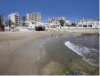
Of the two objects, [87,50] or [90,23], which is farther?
[90,23]

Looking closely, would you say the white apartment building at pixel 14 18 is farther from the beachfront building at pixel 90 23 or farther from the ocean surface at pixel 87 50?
the ocean surface at pixel 87 50

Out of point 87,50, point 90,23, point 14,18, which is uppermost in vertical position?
point 14,18

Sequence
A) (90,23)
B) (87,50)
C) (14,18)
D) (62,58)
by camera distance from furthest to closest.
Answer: (14,18)
(90,23)
(87,50)
(62,58)

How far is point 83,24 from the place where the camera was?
80.1 meters

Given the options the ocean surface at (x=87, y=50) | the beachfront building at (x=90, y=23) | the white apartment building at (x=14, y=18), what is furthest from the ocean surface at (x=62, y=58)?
the white apartment building at (x=14, y=18)

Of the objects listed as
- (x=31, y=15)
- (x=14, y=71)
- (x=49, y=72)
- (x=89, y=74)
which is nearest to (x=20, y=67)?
(x=14, y=71)

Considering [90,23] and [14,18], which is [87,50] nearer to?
[90,23]

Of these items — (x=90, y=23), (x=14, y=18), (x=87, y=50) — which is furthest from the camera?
(x=14, y=18)

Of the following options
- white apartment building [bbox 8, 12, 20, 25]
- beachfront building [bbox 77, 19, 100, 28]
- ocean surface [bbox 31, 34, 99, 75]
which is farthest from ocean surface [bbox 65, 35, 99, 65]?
white apartment building [bbox 8, 12, 20, 25]

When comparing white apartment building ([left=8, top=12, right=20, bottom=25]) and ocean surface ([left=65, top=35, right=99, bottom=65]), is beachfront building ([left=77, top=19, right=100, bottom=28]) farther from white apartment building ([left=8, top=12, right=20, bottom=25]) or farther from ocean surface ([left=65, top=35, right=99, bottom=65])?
ocean surface ([left=65, top=35, right=99, bottom=65])

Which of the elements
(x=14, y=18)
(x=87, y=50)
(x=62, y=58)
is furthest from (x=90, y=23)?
(x=62, y=58)

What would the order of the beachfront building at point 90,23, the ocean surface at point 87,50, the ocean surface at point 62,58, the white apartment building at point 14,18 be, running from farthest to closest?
the white apartment building at point 14,18 → the beachfront building at point 90,23 → the ocean surface at point 87,50 → the ocean surface at point 62,58

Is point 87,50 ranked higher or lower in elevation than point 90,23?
lower

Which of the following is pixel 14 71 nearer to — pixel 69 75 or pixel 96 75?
pixel 69 75
